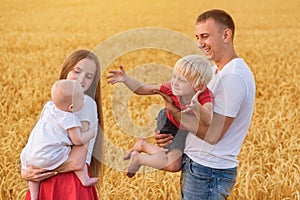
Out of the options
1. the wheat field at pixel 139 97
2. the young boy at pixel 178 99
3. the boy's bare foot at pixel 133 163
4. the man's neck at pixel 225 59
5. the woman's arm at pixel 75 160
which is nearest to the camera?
the young boy at pixel 178 99

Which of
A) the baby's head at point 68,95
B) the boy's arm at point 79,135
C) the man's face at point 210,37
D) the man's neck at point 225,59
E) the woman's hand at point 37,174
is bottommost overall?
the woman's hand at point 37,174

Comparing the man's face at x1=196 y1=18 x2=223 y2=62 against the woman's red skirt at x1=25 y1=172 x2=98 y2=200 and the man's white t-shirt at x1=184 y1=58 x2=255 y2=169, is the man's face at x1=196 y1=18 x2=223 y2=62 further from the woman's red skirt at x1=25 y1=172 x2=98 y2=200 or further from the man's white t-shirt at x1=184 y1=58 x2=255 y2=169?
the woman's red skirt at x1=25 y1=172 x2=98 y2=200

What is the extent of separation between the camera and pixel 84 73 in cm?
341

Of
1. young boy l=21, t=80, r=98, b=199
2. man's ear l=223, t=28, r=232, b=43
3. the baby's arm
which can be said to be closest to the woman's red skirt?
young boy l=21, t=80, r=98, b=199

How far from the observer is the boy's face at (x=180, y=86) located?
Answer: 130 inches

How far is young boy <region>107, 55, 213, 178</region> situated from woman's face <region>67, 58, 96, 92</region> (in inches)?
7.3

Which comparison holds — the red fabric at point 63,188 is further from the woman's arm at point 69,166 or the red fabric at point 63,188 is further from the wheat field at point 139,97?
the wheat field at point 139,97

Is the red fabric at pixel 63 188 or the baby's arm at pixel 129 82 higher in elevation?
the baby's arm at pixel 129 82

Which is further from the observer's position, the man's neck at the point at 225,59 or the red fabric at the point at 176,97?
the man's neck at the point at 225,59

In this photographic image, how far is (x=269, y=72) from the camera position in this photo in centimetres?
1316

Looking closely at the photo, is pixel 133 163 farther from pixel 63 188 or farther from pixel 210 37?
pixel 210 37

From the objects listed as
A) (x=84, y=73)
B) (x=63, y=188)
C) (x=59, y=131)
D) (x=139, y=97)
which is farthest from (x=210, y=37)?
(x=139, y=97)

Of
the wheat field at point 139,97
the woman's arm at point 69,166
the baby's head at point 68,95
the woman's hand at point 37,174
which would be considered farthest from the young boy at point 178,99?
the wheat field at point 139,97

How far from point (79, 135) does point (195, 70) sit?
72cm
